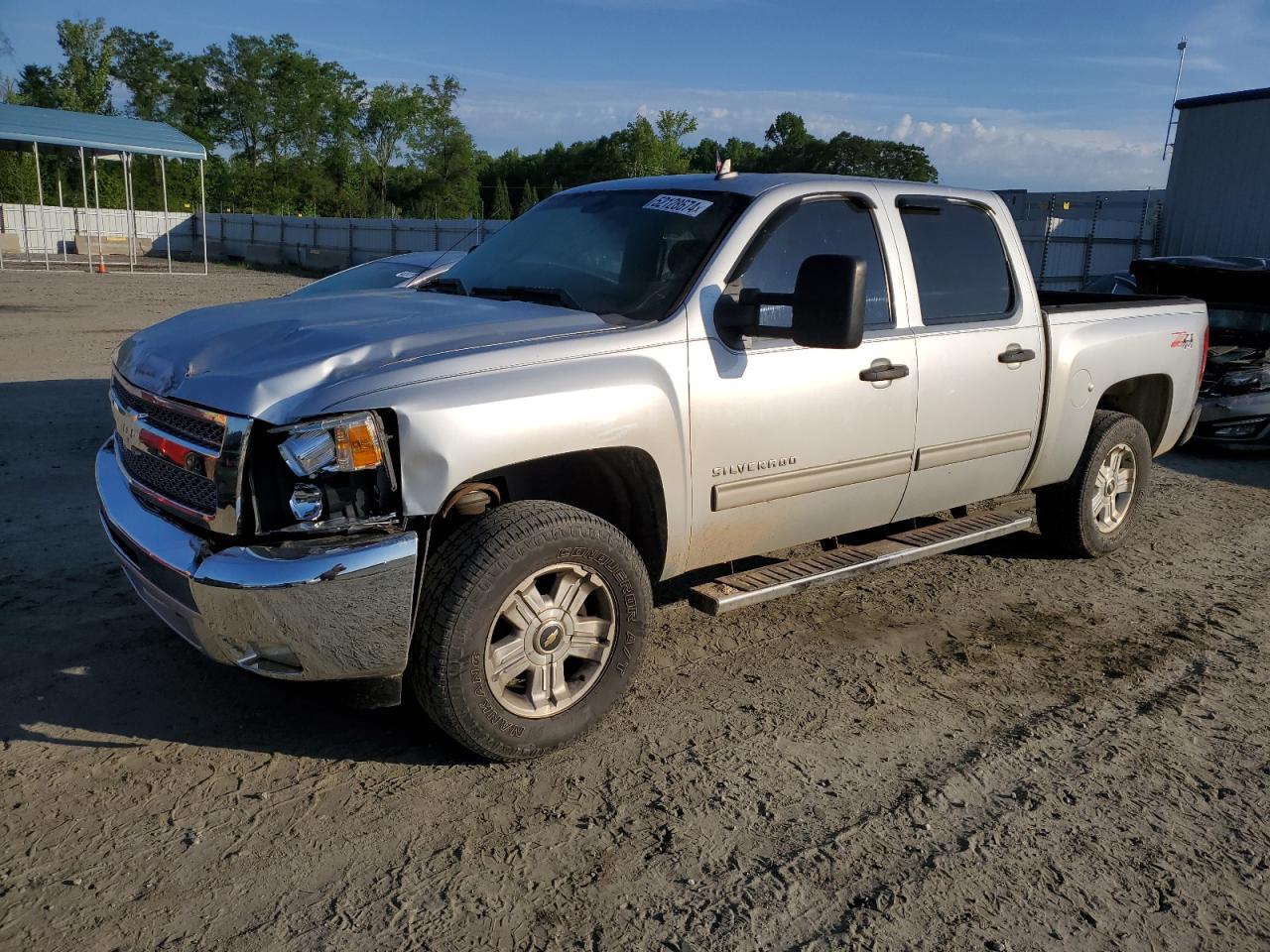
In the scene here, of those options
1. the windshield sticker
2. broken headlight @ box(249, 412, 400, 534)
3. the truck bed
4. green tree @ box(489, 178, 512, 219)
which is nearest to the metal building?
the truck bed

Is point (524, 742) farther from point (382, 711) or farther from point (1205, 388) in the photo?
point (1205, 388)

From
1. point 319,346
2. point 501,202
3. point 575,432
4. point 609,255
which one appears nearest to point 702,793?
point 575,432

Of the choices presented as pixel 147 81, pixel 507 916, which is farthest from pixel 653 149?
pixel 507 916

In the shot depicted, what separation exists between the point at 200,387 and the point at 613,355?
1.30 meters

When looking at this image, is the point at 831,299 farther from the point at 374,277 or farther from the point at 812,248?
the point at 374,277

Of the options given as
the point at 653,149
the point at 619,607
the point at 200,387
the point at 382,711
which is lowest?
the point at 382,711

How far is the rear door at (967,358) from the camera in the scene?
4.63 metres

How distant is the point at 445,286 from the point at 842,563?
207 cm

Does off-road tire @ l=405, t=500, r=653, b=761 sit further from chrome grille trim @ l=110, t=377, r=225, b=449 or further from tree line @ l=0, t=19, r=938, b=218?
tree line @ l=0, t=19, r=938, b=218

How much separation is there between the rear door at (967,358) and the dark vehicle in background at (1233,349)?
4.65m

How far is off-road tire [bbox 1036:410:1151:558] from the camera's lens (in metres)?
5.65

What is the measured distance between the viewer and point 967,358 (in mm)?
4715

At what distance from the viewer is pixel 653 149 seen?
55.6m

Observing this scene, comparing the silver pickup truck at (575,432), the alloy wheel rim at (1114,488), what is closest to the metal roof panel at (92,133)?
the silver pickup truck at (575,432)
